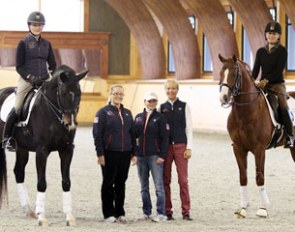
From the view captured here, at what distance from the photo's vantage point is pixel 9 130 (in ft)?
31.3

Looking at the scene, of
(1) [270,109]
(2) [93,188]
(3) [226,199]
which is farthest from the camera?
(2) [93,188]

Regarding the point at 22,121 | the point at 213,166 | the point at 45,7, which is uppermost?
the point at 45,7

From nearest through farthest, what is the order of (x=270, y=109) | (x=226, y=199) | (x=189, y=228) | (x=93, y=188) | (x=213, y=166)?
1. (x=189, y=228)
2. (x=270, y=109)
3. (x=226, y=199)
4. (x=93, y=188)
5. (x=213, y=166)

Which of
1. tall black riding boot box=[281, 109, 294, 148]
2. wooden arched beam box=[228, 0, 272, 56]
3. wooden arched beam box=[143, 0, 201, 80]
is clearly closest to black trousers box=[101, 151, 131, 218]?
tall black riding boot box=[281, 109, 294, 148]

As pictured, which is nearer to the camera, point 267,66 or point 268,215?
point 268,215

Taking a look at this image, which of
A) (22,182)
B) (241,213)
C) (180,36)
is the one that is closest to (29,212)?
(22,182)

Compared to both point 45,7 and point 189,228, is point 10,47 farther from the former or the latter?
point 189,228

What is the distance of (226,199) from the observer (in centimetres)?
1088

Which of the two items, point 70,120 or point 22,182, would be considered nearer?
point 70,120

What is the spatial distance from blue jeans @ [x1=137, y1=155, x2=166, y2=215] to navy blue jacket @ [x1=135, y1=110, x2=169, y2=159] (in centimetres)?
7

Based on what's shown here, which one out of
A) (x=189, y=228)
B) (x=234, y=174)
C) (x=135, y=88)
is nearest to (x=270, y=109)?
(x=189, y=228)

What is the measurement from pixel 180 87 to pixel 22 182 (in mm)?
16366

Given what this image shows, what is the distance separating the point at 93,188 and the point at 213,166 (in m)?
3.99

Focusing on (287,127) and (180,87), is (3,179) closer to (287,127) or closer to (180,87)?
(287,127)
